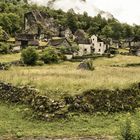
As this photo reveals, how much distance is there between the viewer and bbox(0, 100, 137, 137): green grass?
77.6ft

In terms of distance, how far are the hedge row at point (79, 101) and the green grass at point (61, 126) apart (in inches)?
25.1

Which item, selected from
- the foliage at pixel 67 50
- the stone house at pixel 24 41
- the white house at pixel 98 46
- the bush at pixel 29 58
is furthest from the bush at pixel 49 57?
the white house at pixel 98 46

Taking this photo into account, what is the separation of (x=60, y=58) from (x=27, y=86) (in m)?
35.0

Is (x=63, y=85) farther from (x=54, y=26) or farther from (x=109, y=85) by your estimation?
(x=54, y=26)

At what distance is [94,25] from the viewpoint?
464ft

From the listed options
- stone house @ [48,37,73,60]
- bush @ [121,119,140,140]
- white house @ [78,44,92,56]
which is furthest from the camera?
white house @ [78,44,92,56]

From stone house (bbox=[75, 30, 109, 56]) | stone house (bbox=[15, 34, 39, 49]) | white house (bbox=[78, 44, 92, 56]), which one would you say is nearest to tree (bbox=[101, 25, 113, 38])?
stone house (bbox=[75, 30, 109, 56])

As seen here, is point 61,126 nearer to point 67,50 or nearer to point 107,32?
point 67,50

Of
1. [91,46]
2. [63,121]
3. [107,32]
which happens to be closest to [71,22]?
[107,32]

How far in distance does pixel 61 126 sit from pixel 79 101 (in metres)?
2.83

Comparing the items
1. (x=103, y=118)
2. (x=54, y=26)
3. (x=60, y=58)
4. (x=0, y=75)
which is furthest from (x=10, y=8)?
(x=103, y=118)

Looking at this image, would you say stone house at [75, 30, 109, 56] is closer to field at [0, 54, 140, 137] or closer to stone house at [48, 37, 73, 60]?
stone house at [48, 37, 73, 60]

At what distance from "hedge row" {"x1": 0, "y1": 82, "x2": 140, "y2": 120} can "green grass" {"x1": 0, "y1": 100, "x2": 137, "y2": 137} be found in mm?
638

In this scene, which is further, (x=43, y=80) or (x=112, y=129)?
(x=43, y=80)
